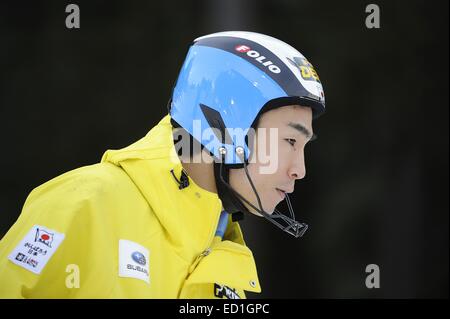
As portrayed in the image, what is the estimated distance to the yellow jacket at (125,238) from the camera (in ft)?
7.31

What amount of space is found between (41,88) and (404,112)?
9.82 ft

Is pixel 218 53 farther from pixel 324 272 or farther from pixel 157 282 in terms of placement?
pixel 324 272

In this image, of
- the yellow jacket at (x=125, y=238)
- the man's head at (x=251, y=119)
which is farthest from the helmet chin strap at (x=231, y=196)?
the yellow jacket at (x=125, y=238)

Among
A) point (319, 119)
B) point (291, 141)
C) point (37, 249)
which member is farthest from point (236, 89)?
point (319, 119)

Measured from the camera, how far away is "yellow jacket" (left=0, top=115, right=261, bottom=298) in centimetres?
223

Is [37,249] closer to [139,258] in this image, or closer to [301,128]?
[139,258]

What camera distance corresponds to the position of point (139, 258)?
94.5 inches

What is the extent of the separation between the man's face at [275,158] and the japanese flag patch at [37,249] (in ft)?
2.78

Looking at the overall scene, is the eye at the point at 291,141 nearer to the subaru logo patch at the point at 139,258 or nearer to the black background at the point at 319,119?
the subaru logo patch at the point at 139,258

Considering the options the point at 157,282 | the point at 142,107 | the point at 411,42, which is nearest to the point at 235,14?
the point at 142,107

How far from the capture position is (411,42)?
20.1ft

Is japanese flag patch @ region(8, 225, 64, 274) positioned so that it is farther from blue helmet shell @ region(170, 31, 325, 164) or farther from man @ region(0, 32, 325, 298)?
blue helmet shell @ region(170, 31, 325, 164)

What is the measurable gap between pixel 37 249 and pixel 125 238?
311 mm
